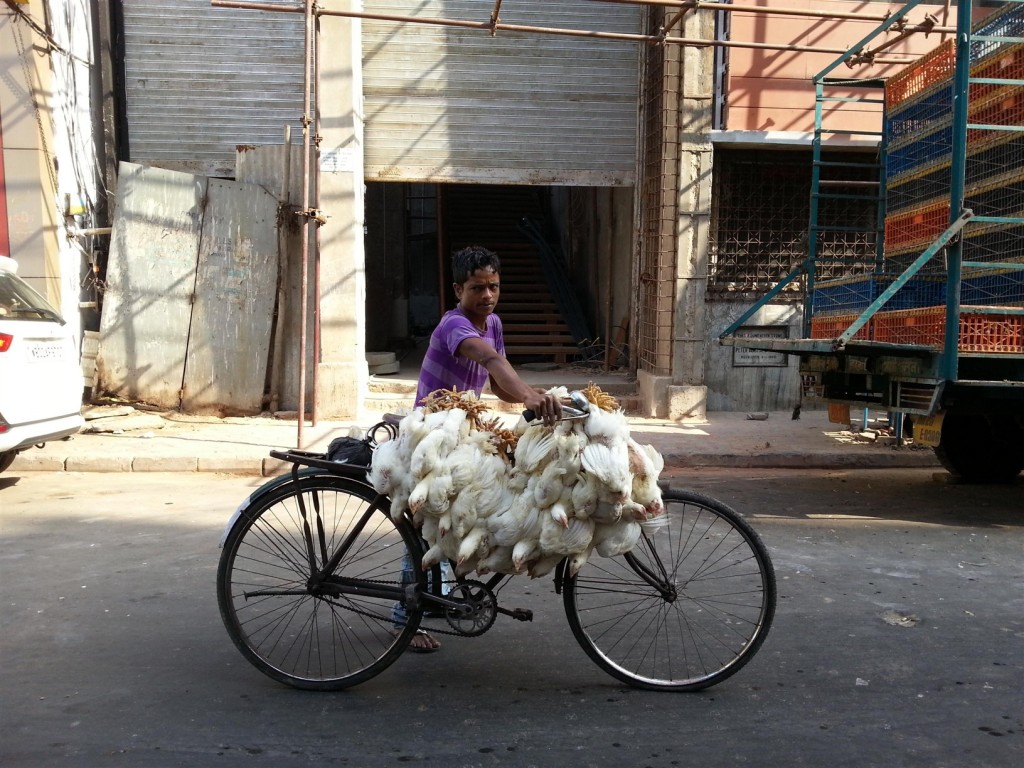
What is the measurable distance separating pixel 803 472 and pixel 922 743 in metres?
5.50

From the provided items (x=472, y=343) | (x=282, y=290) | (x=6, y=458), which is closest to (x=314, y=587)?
(x=472, y=343)

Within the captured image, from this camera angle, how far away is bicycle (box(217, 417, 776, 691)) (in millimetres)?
3506

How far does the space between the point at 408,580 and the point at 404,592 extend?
7 centimetres

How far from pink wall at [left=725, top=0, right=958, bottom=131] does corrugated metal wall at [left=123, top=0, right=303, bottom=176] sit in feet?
17.6

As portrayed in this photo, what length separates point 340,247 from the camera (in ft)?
33.7

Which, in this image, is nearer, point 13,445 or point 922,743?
point 922,743

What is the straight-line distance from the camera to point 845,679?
12.0ft

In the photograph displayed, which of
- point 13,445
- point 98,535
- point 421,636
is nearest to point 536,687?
point 421,636

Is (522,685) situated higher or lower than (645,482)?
lower

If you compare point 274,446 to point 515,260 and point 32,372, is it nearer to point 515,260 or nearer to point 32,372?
point 32,372

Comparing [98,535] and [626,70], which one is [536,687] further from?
[626,70]

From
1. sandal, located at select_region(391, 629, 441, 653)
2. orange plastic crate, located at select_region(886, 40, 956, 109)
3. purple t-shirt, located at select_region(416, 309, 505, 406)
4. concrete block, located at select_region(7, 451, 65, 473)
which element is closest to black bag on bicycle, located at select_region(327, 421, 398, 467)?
purple t-shirt, located at select_region(416, 309, 505, 406)

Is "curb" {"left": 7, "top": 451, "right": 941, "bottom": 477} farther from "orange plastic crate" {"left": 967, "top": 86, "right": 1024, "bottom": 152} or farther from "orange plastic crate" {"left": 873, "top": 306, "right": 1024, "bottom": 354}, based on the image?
"orange plastic crate" {"left": 967, "top": 86, "right": 1024, "bottom": 152}

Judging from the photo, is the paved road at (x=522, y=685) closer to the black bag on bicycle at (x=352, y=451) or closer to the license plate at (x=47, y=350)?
the black bag on bicycle at (x=352, y=451)
